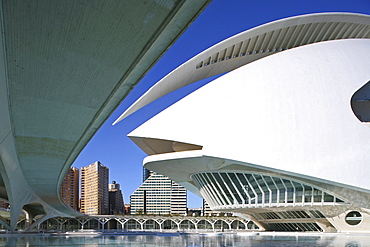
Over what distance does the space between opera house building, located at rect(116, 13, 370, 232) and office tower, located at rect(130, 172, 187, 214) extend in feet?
239

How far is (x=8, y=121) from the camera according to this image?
982 cm

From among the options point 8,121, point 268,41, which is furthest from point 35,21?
point 268,41

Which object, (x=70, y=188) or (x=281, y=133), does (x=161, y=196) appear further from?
(x=281, y=133)

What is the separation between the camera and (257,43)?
1150 inches

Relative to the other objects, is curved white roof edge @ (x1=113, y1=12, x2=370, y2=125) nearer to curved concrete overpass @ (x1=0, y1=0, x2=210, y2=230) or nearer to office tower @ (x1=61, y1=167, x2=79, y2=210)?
curved concrete overpass @ (x1=0, y1=0, x2=210, y2=230)

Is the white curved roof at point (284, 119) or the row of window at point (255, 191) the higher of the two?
the white curved roof at point (284, 119)

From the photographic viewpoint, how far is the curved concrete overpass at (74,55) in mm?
5020

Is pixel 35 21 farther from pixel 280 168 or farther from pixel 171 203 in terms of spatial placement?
pixel 171 203

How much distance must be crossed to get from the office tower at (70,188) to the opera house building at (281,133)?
8213 centimetres

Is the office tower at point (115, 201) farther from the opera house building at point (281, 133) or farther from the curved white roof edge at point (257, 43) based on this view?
the opera house building at point (281, 133)

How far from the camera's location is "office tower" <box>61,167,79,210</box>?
335 ft

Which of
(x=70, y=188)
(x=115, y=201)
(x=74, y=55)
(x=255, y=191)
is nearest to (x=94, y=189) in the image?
(x=70, y=188)

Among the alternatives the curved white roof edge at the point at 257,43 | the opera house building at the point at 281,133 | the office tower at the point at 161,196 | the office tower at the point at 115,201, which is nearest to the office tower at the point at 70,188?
the office tower at the point at 161,196

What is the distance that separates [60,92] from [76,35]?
2.69 m
